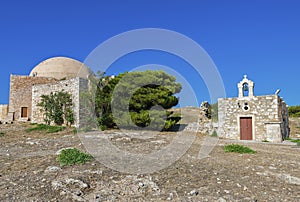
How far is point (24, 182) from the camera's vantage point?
4582 mm

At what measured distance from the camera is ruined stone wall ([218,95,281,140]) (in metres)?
17.9

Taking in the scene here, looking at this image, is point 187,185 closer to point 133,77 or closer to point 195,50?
point 195,50

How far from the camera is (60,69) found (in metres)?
26.8

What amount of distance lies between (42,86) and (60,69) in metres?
6.63

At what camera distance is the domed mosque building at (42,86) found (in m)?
18.6

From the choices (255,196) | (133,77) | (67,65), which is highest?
(67,65)

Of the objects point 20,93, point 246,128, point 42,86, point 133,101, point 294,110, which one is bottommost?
point 246,128

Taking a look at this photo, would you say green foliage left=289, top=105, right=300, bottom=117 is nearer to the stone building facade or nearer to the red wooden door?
the stone building facade

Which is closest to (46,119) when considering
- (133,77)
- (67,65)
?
(133,77)

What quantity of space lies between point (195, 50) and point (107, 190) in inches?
308

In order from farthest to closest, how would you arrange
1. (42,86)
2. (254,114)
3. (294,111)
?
(294,111), (42,86), (254,114)

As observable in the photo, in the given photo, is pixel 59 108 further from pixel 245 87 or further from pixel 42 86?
pixel 245 87

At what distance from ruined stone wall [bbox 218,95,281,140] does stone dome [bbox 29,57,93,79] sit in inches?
587

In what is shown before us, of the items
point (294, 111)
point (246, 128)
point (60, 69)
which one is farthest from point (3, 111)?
point (294, 111)
